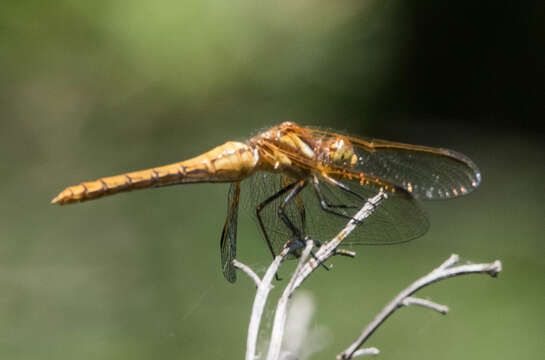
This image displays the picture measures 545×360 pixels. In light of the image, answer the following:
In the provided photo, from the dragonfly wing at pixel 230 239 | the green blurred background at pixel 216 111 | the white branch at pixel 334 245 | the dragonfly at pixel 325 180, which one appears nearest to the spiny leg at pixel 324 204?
the dragonfly at pixel 325 180

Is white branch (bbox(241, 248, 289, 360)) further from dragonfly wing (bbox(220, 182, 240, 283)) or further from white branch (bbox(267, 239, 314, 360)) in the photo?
dragonfly wing (bbox(220, 182, 240, 283))

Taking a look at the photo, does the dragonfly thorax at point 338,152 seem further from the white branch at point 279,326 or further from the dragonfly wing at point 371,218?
the white branch at point 279,326

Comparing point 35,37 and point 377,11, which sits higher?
point 35,37

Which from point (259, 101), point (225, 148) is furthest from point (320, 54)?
point (225, 148)

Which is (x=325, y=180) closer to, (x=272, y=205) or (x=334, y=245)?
(x=272, y=205)

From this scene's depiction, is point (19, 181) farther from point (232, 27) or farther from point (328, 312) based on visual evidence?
point (328, 312)

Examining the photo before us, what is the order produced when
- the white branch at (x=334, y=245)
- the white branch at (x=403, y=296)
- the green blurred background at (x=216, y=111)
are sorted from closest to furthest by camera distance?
1. the white branch at (x=403, y=296)
2. the white branch at (x=334, y=245)
3. the green blurred background at (x=216, y=111)
